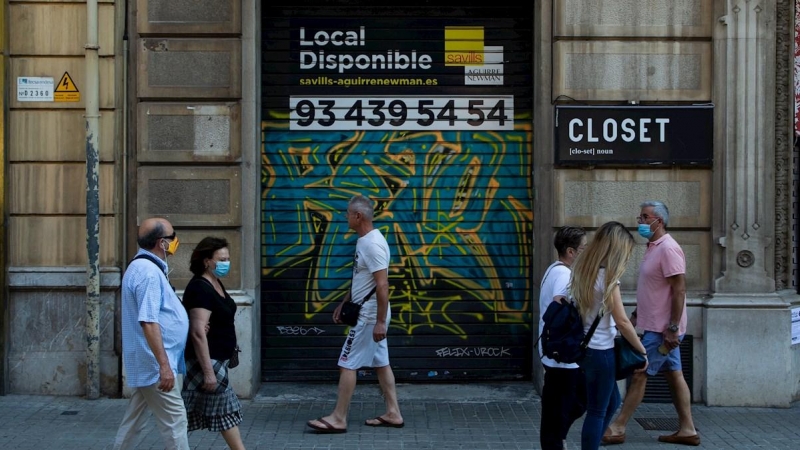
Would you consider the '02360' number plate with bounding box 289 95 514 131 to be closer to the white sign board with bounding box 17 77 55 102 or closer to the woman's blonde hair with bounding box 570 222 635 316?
the white sign board with bounding box 17 77 55 102

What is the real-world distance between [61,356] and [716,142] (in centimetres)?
620

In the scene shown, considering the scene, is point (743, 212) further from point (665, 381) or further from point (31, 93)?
point (31, 93)

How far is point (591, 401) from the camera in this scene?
6410 millimetres

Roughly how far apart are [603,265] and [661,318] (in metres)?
1.73

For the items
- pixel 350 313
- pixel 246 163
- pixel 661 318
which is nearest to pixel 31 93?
pixel 246 163

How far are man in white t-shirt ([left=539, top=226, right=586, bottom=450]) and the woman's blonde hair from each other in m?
0.10

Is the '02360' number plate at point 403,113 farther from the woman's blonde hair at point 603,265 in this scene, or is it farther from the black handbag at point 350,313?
the woman's blonde hair at point 603,265

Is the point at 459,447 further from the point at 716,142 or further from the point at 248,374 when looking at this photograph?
the point at 716,142

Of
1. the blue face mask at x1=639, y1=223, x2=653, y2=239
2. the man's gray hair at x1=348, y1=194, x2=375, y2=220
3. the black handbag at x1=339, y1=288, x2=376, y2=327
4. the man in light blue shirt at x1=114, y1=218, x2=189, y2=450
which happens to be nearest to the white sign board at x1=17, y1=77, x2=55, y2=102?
the man's gray hair at x1=348, y1=194, x2=375, y2=220

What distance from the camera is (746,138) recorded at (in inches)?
360

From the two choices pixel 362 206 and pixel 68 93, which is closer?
pixel 362 206

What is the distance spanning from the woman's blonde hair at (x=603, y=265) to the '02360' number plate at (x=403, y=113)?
3587mm

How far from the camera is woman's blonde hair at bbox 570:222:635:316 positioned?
623cm

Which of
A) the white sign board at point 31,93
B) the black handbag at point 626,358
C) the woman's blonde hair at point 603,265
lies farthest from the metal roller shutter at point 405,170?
the woman's blonde hair at point 603,265
